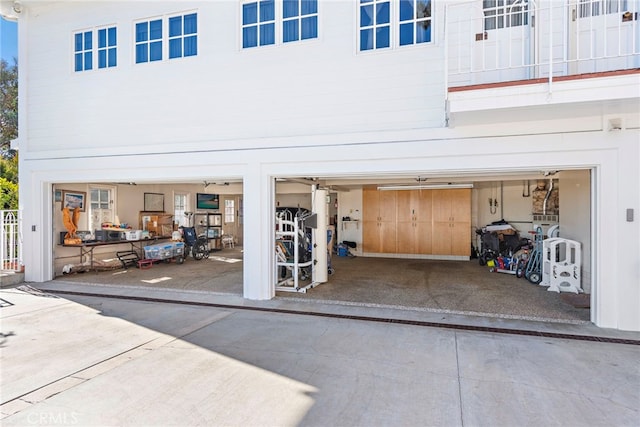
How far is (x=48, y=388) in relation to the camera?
10.9ft

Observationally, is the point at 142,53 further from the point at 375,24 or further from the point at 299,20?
the point at 375,24

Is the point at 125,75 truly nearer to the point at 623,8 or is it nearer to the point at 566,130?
the point at 566,130

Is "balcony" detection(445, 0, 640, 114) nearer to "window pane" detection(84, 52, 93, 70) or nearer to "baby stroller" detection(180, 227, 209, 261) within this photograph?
"window pane" detection(84, 52, 93, 70)

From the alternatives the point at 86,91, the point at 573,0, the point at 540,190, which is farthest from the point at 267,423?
the point at 540,190

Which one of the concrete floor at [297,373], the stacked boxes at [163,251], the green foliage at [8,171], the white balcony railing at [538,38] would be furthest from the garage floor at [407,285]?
the green foliage at [8,171]

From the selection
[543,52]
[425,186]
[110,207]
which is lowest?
→ [110,207]

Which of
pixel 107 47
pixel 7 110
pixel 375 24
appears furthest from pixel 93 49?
pixel 7 110

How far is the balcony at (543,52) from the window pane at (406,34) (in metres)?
0.56

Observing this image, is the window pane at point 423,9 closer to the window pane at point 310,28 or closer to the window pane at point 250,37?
the window pane at point 310,28

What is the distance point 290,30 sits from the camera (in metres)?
6.43

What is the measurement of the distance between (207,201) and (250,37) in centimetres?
858

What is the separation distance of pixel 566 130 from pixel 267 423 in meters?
5.05

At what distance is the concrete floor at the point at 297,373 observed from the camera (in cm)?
291

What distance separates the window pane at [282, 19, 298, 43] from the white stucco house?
0.04m
